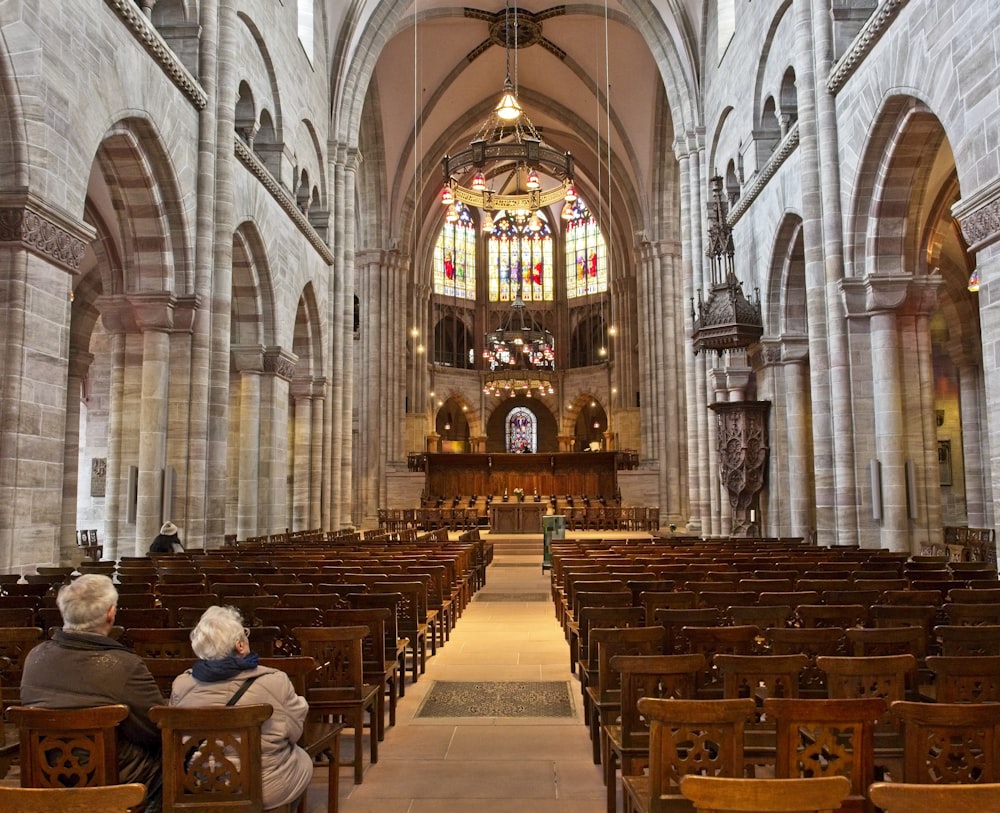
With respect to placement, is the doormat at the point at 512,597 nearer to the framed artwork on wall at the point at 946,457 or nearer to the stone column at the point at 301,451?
the stone column at the point at 301,451

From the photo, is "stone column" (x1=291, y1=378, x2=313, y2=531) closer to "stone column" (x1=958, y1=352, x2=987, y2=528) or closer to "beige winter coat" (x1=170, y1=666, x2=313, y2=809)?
"stone column" (x1=958, y1=352, x2=987, y2=528)

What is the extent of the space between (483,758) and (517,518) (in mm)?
22759

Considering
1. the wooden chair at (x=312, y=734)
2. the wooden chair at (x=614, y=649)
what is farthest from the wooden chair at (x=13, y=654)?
the wooden chair at (x=614, y=649)

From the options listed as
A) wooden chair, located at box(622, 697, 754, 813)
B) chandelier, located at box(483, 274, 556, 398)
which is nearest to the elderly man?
wooden chair, located at box(622, 697, 754, 813)

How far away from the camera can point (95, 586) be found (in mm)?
3615

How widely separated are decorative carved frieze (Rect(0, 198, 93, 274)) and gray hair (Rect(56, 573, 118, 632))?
7.84 m

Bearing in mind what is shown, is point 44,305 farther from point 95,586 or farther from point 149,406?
point 95,586

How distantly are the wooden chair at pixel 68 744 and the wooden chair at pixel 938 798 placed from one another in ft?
8.55

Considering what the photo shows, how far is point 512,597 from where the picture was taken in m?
14.4

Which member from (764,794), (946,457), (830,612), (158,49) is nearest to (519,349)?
(946,457)

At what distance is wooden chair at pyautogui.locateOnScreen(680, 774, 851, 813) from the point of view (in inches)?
96.0

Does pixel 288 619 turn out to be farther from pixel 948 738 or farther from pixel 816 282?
pixel 816 282

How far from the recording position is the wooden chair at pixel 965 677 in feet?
12.9

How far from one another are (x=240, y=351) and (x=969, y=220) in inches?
620
